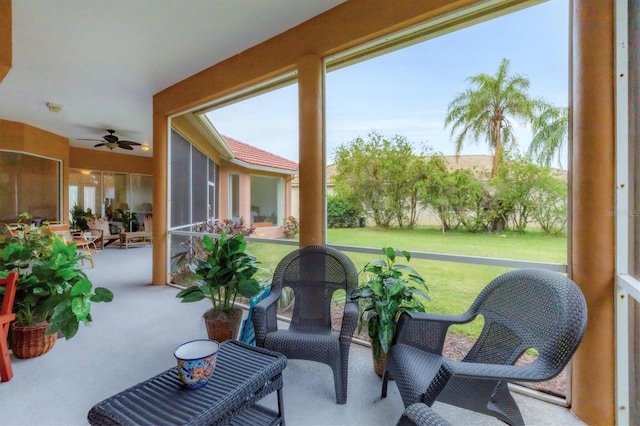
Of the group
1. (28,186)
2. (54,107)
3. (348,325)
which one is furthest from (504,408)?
(28,186)

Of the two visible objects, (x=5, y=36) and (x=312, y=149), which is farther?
(x=312, y=149)

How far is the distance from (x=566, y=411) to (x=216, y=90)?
428cm

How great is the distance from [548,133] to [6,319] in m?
3.94

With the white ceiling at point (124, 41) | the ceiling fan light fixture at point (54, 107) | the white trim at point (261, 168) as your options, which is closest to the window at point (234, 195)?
the white trim at point (261, 168)

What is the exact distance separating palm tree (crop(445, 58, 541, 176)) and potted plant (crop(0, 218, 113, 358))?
10.0 ft

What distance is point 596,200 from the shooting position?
1.57 meters

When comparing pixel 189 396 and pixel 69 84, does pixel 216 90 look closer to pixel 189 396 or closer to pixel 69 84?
pixel 69 84

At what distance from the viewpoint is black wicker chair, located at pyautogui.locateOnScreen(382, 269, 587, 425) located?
1209 millimetres

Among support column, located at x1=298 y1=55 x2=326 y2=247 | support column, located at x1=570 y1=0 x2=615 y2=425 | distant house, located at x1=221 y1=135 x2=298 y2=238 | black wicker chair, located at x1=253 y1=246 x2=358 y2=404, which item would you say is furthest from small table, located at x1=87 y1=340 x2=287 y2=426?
distant house, located at x1=221 y1=135 x2=298 y2=238

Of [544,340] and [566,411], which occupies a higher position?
[544,340]

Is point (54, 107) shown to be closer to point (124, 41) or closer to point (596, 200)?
point (124, 41)

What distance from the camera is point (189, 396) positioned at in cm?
123

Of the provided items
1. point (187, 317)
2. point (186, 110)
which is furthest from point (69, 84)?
point (187, 317)

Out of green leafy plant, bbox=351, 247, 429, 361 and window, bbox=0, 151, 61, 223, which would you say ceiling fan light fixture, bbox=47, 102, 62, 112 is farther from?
green leafy plant, bbox=351, 247, 429, 361
